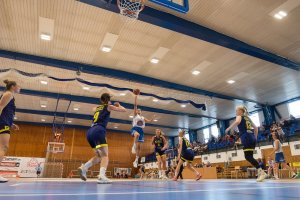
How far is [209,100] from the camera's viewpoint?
1719 cm

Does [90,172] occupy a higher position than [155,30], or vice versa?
[155,30]

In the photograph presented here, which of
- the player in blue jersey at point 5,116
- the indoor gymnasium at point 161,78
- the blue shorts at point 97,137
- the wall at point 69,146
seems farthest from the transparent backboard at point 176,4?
the wall at point 69,146

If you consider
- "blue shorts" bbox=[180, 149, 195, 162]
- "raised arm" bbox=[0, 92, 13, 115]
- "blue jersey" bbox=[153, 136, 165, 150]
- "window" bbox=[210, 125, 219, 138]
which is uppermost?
"window" bbox=[210, 125, 219, 138]

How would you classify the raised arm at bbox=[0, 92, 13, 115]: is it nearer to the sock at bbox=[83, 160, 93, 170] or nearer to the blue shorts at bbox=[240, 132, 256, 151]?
the sock at bbox=[83, 160, 93, 170]

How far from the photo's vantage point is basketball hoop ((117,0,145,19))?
666 centimetres

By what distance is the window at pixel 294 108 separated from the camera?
1694 centimetres

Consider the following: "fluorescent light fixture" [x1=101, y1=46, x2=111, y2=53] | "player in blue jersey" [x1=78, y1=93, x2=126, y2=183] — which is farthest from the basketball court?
"fluorescent light fixture" [x1=101, y1=46, x2=111, y2=53]

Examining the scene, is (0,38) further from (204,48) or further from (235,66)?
(235,66)

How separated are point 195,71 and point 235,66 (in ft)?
7.24

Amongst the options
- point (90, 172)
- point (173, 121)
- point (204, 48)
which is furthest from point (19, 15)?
point (90, 172)

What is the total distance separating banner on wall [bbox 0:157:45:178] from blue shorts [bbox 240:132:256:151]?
74.1 ft

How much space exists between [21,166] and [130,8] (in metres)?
22.0

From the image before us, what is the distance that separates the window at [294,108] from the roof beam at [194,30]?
7379 millimetres

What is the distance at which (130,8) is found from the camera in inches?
265
